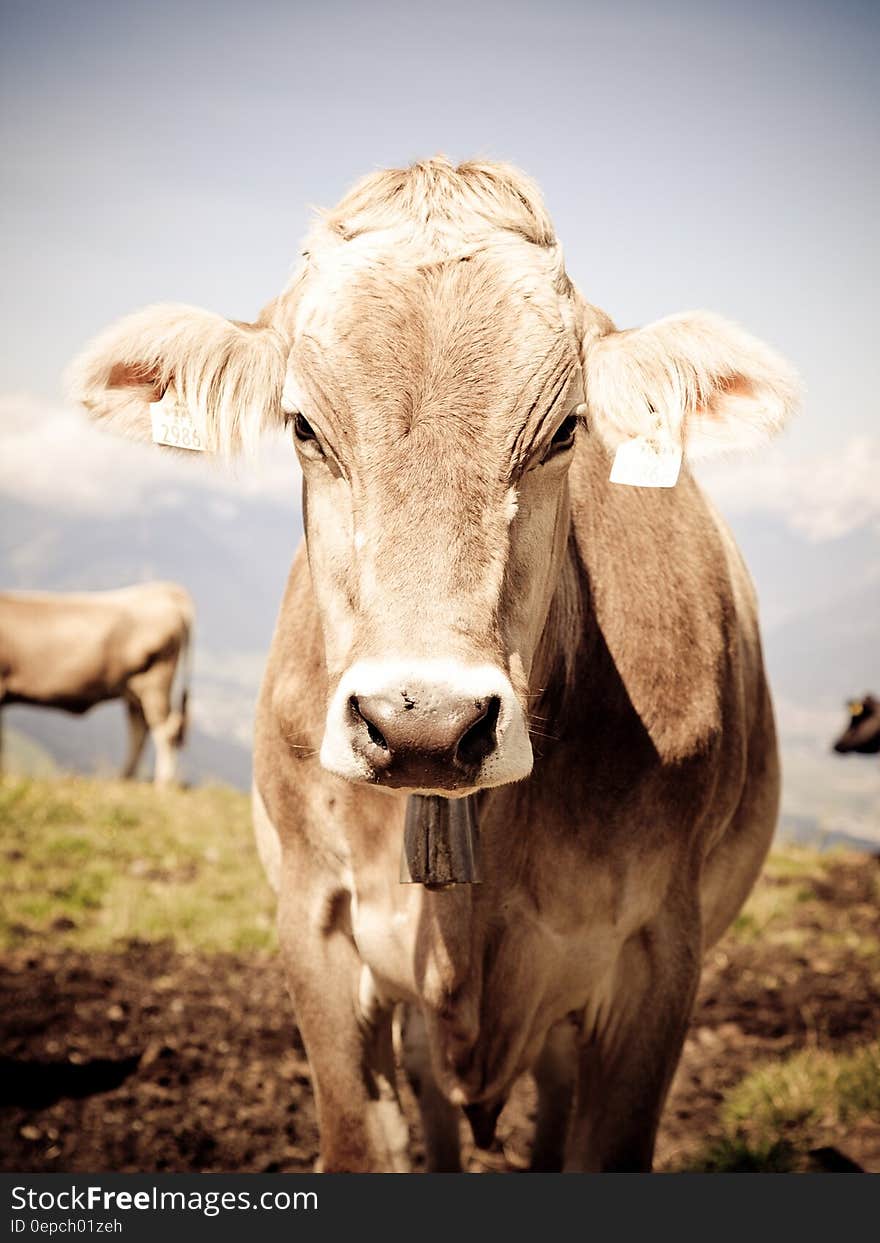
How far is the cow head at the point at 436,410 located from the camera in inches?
66.8

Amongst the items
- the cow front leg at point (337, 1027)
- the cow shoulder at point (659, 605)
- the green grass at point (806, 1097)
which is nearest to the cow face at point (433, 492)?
the cow shoulder at point (659, 605)

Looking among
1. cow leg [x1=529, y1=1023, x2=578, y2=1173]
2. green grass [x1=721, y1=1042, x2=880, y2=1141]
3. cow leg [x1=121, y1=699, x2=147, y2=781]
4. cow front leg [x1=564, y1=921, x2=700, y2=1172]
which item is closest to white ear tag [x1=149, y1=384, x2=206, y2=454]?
cow front leg [x1=564, y1=921, x2=700, y2=1172]

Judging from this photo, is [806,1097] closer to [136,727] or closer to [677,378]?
[677,378]

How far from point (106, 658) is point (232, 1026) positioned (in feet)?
27.1

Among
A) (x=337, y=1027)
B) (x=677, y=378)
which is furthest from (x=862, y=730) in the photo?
(x=677, y=378)

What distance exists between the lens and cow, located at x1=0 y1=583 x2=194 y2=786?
11.9 m

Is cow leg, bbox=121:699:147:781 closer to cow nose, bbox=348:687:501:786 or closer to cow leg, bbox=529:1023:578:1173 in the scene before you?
cow leg, bbox=529:1023:578:1173

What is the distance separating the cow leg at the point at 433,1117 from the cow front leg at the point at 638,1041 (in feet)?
2.90

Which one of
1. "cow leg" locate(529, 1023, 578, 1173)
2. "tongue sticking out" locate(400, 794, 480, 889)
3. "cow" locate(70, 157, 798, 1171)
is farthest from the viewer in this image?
"cow leg" locate(529, 1023, 578, 1173)

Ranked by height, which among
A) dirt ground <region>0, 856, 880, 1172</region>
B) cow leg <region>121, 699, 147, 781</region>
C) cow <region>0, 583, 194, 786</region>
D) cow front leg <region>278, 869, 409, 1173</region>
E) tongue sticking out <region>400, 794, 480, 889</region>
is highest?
tongue sticking out <region>400, 794, 480, 889</region>

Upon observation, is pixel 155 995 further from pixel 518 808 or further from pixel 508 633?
pixel 508 633

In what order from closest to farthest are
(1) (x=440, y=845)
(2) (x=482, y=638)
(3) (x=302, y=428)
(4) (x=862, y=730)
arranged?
(2) (x=482, y=638), (3) (x=302, y=428), (1) (x=440, y=845), (4) (x=862, y=730)

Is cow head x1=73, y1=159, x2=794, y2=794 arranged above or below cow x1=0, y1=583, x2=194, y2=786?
above

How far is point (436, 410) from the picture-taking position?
1.84 meters
